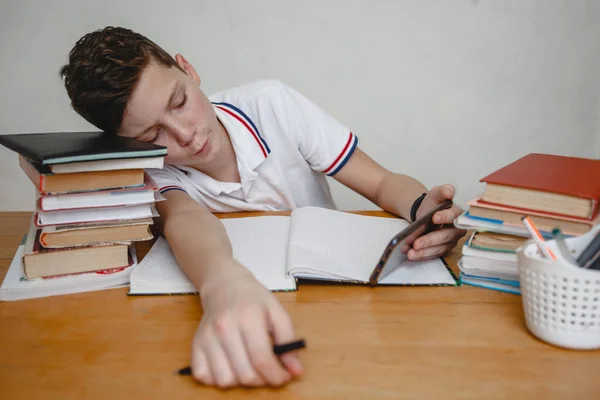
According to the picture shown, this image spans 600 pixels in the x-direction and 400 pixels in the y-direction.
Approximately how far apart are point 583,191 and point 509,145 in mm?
1713

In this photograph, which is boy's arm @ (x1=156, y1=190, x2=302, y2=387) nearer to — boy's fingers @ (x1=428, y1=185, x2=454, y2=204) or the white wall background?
boy's fingers @ (x1=428, y1=185, x2=454, y2=204)

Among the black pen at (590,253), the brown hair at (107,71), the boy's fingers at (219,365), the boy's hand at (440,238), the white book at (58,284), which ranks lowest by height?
the white book at (58,284)

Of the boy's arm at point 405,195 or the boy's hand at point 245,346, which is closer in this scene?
the boy's hand at point 245,346

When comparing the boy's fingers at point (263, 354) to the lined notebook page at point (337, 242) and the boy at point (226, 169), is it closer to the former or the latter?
the boy at point (226, 169)

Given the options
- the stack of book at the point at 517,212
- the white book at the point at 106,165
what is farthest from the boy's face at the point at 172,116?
the stack of book at the point at 517,212

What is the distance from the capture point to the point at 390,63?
2.20m

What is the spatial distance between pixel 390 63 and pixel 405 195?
3.94ft

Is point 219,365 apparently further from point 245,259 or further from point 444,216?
point 444,216

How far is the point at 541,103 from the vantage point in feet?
7.32

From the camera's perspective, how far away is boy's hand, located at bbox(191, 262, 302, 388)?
56 cm

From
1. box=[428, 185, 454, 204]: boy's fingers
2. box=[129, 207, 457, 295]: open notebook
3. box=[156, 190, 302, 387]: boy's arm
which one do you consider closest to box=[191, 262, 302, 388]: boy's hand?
box=[156, 190, 302, 387]: boy's arm

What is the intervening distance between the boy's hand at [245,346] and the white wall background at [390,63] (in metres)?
1.70

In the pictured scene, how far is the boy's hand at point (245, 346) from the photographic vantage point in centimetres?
56

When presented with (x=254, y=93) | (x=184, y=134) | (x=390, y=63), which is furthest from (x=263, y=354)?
(x=390, y=63)
